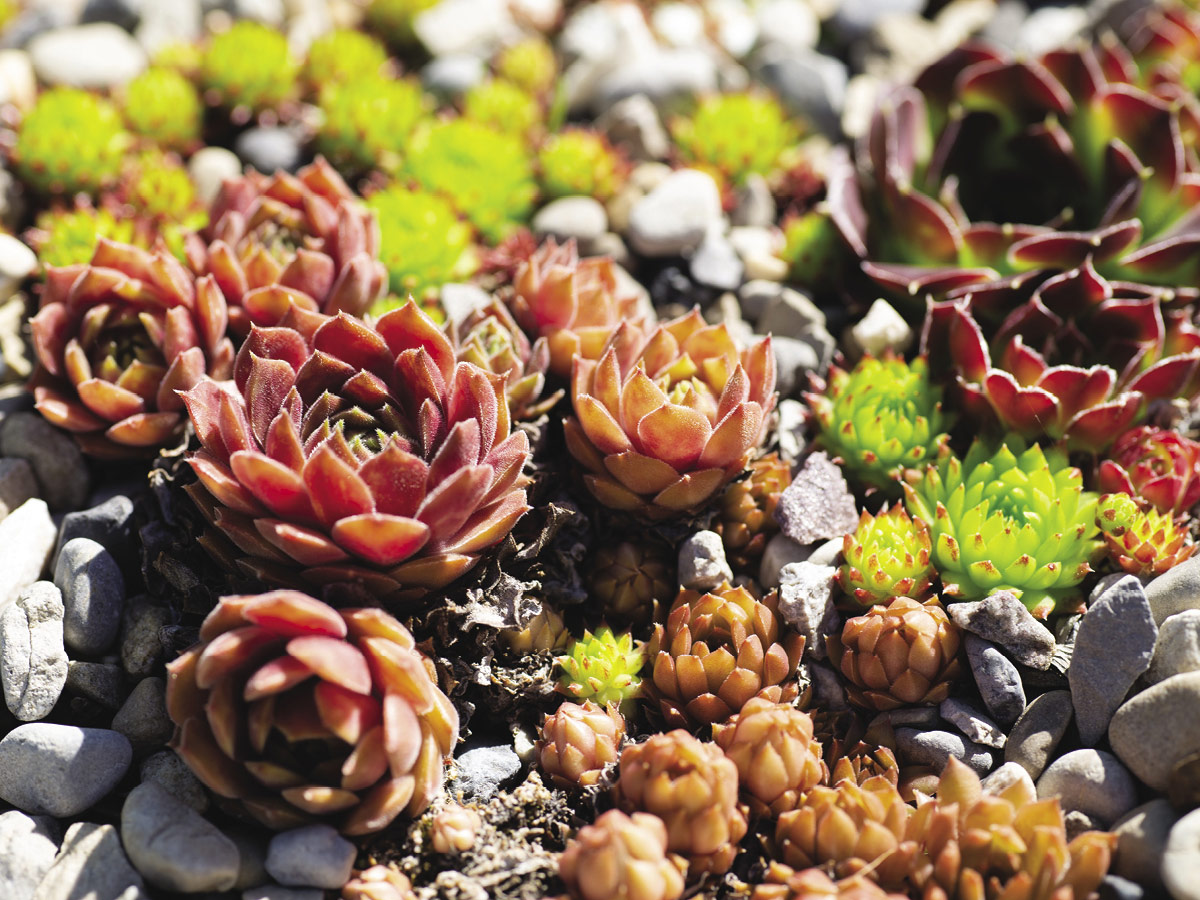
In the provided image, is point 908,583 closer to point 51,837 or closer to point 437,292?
point 437,292

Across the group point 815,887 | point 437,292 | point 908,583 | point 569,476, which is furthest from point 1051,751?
point 437,292

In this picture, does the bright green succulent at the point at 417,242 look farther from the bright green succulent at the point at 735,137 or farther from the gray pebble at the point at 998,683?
the gray pebble at the point at 998,683

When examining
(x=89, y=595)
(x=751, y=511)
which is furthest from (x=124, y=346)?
(x=751, y=511)

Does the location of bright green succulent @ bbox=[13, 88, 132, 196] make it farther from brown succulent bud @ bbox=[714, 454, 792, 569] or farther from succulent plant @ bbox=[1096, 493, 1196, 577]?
succulent plant @ bbox=[1096, 493, 1196, 577]

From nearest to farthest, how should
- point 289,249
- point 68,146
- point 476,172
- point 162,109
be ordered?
point 289,249
point 68,146
point 476,172
point 162,109

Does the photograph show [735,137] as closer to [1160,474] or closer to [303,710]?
[1160,474]

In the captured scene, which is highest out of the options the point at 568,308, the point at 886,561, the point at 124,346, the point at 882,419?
the point at 568,308
